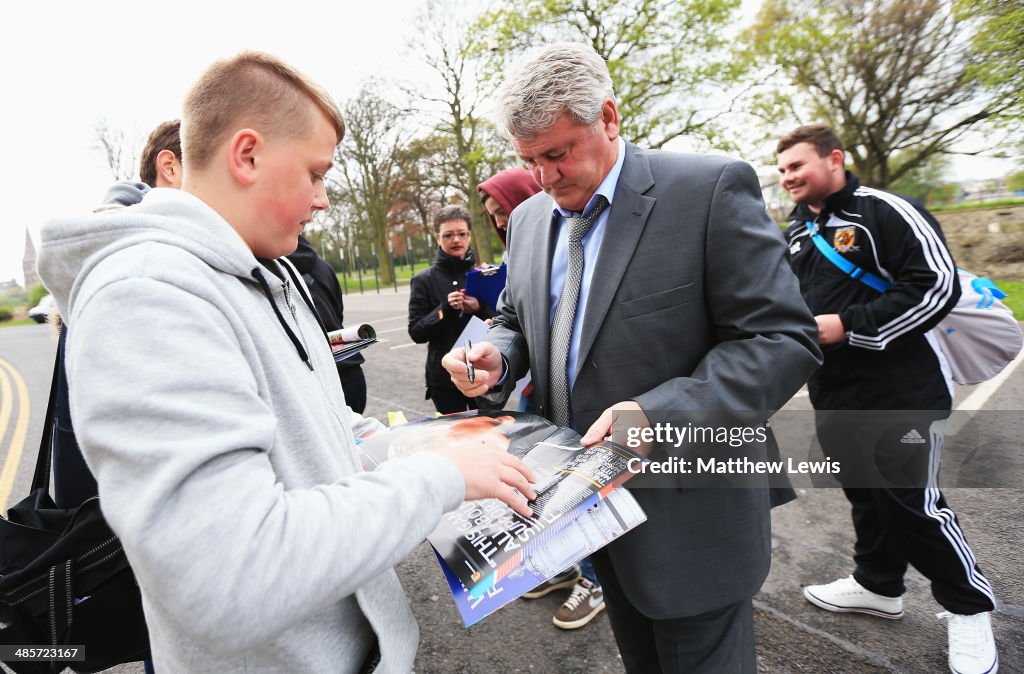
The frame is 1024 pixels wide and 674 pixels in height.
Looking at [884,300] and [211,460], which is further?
[884,300]

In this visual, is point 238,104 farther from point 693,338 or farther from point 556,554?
point 693,338

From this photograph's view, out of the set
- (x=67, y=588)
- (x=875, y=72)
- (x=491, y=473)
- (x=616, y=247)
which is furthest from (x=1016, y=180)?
(x=67, y=588)

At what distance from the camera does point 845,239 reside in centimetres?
259

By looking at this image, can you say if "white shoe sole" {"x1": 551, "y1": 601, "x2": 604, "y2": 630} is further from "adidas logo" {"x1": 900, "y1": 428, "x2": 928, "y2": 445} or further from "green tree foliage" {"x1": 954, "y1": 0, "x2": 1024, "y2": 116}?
"green tree foliage" {"x1": 954, "y1": 0, "x2": 1024, "y2": 116}

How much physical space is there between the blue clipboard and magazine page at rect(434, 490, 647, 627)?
2.84 metres

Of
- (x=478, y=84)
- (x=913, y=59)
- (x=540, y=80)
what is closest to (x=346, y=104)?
(x=478, y=84)

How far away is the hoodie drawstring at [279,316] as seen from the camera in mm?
1057

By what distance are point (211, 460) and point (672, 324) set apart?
118 cm

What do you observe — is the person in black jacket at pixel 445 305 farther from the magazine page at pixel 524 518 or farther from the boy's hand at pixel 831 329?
the magazine page at pixel 524 518

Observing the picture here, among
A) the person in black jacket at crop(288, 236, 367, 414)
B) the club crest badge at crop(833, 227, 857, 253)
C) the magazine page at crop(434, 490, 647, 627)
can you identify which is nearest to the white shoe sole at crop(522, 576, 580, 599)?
the person in black jacket at crop(288, 236, 367, 414)

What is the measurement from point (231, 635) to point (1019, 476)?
506cm

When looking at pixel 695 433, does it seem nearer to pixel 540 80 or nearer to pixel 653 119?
pixel 540 80

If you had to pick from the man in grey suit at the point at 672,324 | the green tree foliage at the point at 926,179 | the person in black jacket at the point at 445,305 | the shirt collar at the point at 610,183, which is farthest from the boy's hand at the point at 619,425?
the green tree foliage at the point at 926,179

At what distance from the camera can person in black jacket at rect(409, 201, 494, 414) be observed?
4.07 metres
